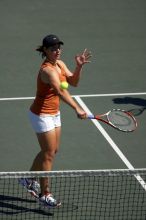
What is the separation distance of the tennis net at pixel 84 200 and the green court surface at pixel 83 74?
1.85 ft

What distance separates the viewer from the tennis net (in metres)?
8.75

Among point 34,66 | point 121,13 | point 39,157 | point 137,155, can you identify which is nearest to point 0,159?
point 39,157

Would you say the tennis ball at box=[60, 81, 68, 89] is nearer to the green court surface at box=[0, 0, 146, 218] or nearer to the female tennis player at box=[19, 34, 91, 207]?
the female tennis player at box=[19, 34, 91, 207]

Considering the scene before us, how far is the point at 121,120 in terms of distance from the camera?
9180 millimetres

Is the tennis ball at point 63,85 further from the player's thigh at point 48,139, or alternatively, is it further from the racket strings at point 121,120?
the racket strings at point 121,120

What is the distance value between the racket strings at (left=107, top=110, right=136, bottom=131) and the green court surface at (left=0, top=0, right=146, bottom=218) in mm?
1035

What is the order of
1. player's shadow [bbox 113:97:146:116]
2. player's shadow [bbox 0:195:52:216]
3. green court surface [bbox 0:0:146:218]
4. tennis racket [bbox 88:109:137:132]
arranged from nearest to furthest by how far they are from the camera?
player's shadow [bbox 0:195:52:216] → tennis racket [bbox 88:109:137:132] → green court surface [bbox 0:0:146:218] → player's shadow [bbox 113:97:146:116]

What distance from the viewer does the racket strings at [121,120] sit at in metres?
9.09

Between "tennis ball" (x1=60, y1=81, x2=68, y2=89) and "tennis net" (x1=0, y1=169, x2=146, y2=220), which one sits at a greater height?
"tennis ball" (x1=60, y1=81, x2=68, y2=89)

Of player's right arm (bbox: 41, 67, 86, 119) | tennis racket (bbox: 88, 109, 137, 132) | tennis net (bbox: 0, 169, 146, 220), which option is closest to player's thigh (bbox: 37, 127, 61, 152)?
tennis net (bbox: 0, 169, 146, 220)

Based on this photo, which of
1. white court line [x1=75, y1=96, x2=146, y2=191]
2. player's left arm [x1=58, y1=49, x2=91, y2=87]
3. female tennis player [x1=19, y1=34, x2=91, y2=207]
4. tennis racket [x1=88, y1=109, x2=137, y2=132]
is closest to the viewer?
female tennis player [x1=19, y1=34, x2=91, y2=207]

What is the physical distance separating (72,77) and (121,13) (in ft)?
23.9

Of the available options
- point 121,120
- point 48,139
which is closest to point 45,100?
point 48,139

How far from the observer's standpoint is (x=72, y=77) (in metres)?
9.08
